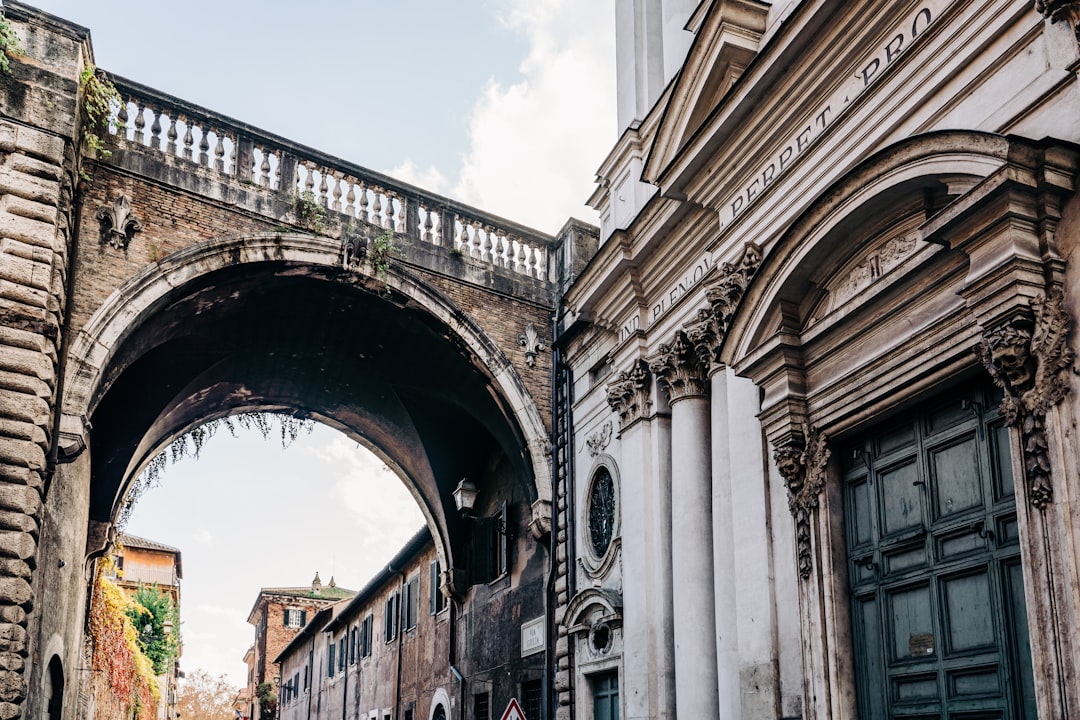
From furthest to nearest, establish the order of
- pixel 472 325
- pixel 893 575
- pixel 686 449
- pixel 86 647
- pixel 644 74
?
pixel 86 647 < pixel 472 325 < pixel 644 74 < pixel 686 449 < pixel 893 575

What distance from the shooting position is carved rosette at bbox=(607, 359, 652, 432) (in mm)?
11188

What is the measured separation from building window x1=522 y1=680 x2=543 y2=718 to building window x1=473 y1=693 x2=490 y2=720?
4.83 ft

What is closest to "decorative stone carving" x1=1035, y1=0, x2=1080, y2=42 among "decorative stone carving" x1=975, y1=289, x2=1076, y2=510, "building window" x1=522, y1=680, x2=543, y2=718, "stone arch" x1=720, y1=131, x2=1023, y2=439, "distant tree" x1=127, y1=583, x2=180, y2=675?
"stone arch" x1=720, y1=131, x2=1023, y2=439

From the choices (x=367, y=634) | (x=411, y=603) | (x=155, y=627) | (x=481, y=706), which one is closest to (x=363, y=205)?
(x=481, y=706)

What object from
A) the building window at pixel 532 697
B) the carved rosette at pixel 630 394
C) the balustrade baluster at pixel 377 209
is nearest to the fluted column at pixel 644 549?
the carved rosette at pixel 630 394

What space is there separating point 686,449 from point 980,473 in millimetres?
3906

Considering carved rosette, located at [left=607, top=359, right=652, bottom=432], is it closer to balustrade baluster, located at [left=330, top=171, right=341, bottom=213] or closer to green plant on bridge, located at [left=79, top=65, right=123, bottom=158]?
balustrade baluster, located at [left=330, top=171, right=341, bottom=213]

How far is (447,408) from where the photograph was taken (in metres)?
16.5

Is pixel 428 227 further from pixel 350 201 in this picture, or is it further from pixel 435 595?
pixel 435 595

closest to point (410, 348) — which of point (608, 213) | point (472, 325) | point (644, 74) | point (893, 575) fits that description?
point (472, 325)

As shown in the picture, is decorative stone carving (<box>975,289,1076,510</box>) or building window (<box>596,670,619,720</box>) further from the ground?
decorative stone carving (<box>975,289,1076,510</box>)

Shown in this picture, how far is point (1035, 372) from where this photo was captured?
5820 millimetres

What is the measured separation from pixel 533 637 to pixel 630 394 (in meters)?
4.45

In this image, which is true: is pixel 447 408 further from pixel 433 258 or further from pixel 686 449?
pixel 686 449
